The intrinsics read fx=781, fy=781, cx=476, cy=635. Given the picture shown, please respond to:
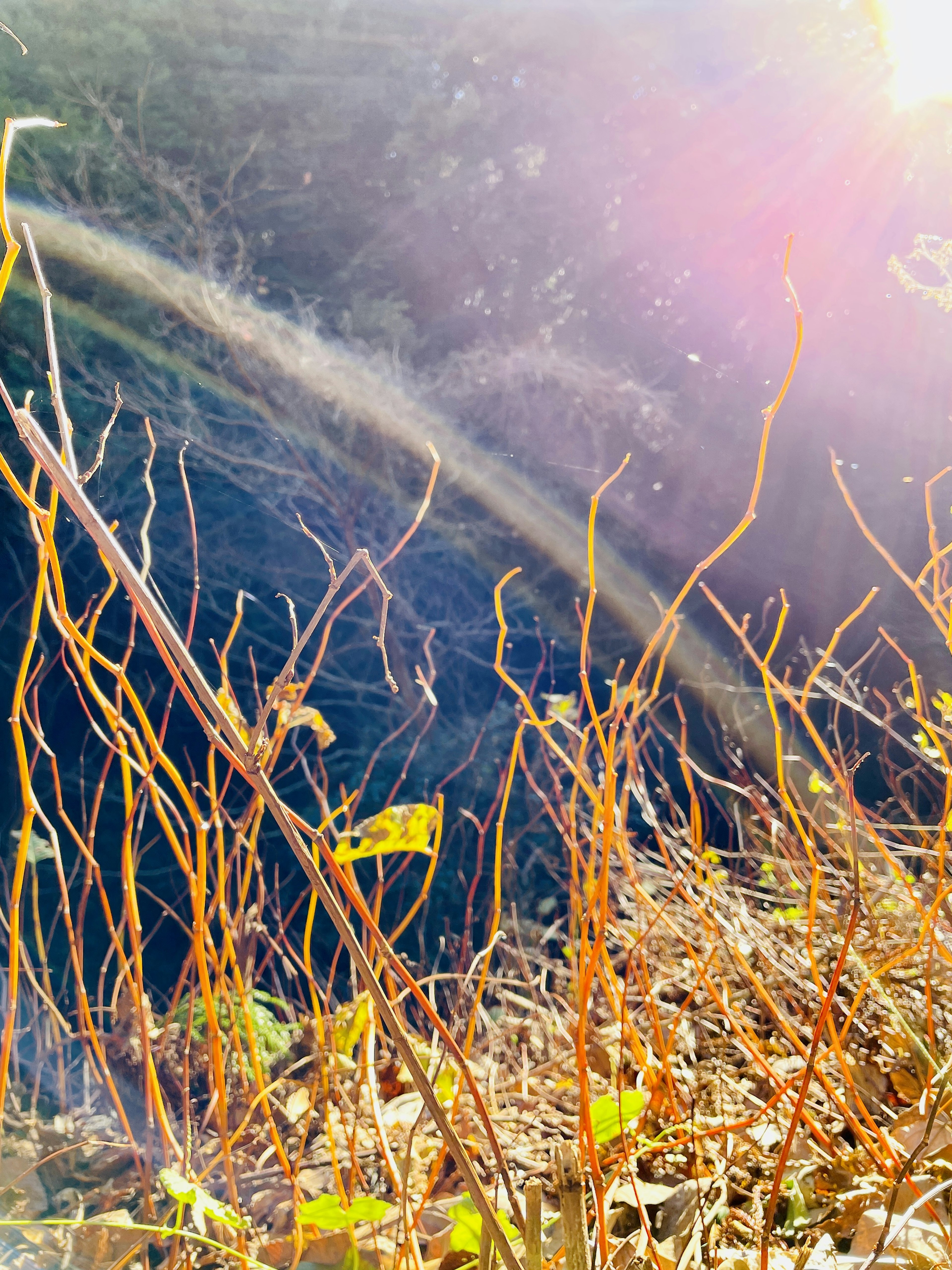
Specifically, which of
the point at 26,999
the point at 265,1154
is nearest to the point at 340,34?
the point at 26,999

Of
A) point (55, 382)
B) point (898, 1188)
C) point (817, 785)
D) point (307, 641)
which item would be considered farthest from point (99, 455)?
point (817, 785)

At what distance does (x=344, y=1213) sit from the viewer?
466 mm

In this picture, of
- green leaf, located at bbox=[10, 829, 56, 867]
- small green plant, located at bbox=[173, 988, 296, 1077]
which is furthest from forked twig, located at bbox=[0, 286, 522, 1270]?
small green plant, located at bbox=[173, 988, 296, 1077]

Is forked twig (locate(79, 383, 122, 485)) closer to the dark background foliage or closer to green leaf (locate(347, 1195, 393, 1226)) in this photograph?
green leaf (locate(347, 1195, 393, 1226))

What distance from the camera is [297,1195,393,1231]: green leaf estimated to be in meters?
0.46

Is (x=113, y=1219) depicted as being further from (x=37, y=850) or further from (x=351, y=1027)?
(x=37, y=850)

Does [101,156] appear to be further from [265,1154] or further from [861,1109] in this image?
[861,1109]

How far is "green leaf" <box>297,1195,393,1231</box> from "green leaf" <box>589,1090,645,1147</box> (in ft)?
0.46

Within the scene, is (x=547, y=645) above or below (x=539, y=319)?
below

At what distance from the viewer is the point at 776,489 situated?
3086 millimetres

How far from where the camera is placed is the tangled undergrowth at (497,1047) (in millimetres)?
387

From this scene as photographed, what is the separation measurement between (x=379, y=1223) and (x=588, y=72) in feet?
12.1

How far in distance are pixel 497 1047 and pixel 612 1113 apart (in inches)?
26.5

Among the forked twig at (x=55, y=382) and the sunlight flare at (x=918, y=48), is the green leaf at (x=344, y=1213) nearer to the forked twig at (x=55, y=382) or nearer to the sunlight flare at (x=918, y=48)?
the forked twig at (x=55, y=382)
